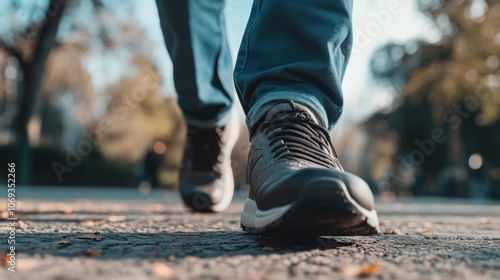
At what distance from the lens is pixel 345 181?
3.81 feet

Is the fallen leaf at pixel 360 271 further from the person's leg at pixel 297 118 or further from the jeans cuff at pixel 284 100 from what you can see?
the jeans cuff at pixel 284 100

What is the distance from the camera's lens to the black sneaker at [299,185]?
3.69 feet

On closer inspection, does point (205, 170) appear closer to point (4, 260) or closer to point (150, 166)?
point (4, 260)

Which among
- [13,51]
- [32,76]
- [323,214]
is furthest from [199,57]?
[13,51]

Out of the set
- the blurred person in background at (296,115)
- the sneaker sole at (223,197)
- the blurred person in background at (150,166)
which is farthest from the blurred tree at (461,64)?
the blurred person in background at (296,115)

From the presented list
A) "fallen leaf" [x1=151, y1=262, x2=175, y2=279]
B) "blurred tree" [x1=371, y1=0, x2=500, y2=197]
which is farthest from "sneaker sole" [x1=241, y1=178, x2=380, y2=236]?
"blurred tree" [x1=371, y1=0, x2=500, y2=197]

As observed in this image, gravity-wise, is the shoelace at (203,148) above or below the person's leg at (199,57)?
below

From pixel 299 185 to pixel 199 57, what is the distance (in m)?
1.49

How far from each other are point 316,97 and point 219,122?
119cm

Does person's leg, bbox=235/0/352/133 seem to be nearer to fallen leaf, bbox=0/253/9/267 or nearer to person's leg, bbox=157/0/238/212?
fallen leaf, bbox=0/253/9/267

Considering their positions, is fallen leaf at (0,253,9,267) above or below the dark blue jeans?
below

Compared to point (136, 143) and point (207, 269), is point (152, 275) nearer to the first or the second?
point (207, 269)

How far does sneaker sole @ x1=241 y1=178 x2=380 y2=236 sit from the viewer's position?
3.66 ft

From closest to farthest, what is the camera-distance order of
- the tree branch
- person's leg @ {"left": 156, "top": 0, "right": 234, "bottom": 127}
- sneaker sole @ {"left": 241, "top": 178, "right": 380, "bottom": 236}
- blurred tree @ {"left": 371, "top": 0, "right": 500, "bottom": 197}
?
1. sneaker sole @ {"left": 241, "top": 178, "right": 380, "bottom": 236}
2. person's leg @ {"left": 156, "top": 0, "right": 234, "bottom": 127}
3. blurred tree @ {"left": 371, "top": 0, "right": 500, "bottom": 197}
4. the tree branch
